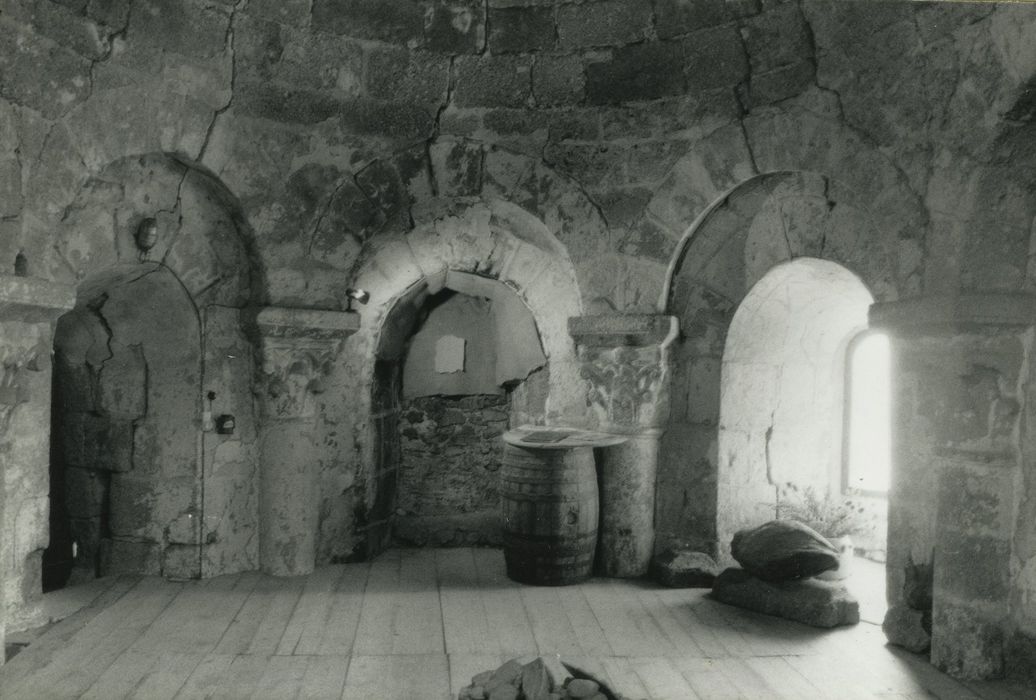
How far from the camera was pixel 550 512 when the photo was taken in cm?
479

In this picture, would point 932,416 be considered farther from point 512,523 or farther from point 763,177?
point 512,523

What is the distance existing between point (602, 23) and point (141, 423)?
3510 mm

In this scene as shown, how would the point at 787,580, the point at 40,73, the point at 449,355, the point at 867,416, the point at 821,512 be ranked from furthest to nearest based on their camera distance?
the point at 449,355, the point at 867,416, the point at 821,512, the point at 787,580, the point at 40,73

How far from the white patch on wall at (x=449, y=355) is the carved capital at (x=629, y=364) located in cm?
135

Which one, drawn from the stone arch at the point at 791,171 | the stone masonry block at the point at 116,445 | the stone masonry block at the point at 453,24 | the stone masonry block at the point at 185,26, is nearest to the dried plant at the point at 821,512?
the stone arch at the point at 791,171

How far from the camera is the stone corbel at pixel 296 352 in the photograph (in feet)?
15.9

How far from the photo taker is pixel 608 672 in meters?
3.63

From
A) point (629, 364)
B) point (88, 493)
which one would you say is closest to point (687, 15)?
point (629, 364)

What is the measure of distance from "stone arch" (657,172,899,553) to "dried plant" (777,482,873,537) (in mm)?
591

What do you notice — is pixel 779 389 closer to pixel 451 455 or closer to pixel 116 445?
pixel 451 455

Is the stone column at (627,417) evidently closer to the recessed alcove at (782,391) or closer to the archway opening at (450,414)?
the recessed alcove at (782,391)

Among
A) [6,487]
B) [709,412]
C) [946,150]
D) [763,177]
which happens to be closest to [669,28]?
[763,177]

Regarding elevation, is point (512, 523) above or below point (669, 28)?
below

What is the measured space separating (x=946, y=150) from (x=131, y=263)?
13.2ft
